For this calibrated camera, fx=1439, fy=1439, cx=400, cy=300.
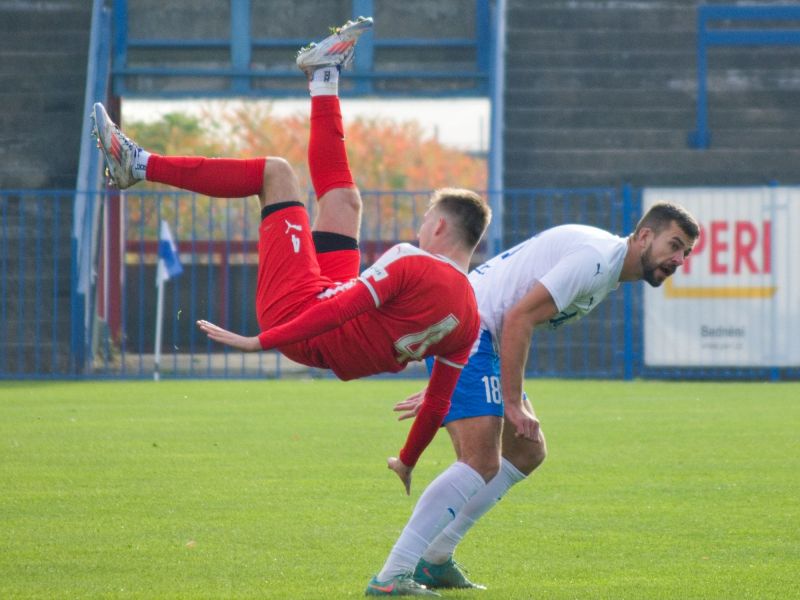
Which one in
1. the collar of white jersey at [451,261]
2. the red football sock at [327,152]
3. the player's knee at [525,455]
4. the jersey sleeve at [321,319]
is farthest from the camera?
the red football sock at [327,152]

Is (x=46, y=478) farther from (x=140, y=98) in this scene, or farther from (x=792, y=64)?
(x=792, y=64)

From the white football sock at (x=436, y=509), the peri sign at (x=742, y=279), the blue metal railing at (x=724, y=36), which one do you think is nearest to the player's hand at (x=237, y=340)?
the white football sock at (x=436, y=509)

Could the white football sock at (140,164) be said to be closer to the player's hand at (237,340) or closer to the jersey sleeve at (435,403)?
the player's hand at (237,340)

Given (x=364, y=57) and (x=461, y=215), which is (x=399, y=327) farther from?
(x=364, y=57)

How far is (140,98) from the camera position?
22609 millimetres

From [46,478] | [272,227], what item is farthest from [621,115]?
[272,227]

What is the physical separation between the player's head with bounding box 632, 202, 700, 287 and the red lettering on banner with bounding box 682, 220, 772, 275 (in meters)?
12.4

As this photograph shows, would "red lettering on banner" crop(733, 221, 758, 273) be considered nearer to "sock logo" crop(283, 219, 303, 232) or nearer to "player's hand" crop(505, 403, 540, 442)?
"sock logo" crop(283, 219, 303, 232)

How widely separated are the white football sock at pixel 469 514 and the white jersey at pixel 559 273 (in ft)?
2.03

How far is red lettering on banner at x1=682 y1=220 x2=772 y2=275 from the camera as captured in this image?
59.6ft

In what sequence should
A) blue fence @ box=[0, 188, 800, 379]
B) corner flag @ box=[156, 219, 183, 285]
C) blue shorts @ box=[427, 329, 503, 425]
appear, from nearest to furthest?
blue shorts @ box=[427, 329, 503, 425], blue fence @ box=[0, 188, 800, 379], corner flag @ box=[156, 219, 183, 285]

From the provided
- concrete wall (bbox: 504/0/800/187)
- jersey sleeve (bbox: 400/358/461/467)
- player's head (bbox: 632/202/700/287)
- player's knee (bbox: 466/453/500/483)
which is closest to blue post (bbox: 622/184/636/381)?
concrete wall (bbox: 504/0/800/187)

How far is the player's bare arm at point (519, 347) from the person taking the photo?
5758 mm

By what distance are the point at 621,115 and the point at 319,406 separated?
30.4 feet
